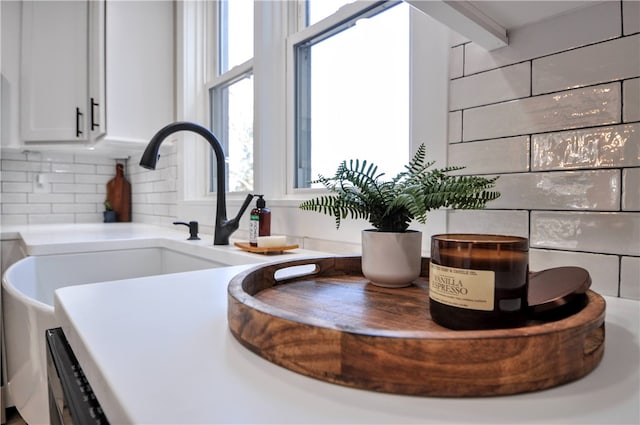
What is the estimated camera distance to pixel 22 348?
4.33ft

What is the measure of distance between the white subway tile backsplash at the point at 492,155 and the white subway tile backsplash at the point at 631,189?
17cm

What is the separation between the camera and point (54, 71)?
90.7 inches

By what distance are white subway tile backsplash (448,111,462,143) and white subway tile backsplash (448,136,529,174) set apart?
0.05ft

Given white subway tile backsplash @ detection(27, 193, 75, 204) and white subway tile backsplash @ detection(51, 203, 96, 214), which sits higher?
white subway tile backsplash @ detection(27, 193, 75, 204)

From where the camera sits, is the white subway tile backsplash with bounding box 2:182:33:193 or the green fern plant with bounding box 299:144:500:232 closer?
the green fern plant with bounding box 299:144:500:232

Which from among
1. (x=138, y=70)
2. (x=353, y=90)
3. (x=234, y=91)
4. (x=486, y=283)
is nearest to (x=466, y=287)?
(x=486, y=283)

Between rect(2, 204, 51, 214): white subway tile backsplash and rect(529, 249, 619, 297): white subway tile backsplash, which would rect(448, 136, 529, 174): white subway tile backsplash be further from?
rect(2, 204, 51, 214): white subway tile backsplash

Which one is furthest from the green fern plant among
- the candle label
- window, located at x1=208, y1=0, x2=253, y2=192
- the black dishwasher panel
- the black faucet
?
window, located at x1=208, y1=0, x2=253, y2=192

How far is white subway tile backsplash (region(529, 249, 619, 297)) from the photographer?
0.71 m

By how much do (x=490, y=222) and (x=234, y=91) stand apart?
1.61 metres

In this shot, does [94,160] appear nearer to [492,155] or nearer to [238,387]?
[492,155]

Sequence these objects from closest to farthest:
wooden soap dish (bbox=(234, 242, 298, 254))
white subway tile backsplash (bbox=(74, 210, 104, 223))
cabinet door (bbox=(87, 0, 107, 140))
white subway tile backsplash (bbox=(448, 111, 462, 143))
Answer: white subway tile backsplash (bbox=(448, 111, 462, 143)) → wooden soap dish (bbox=(234, 242, 298, 254)) → cabinet door (bbox=(87, 0, 107, 140)) → white subway tile backsplash (bbox=(74, 210, 104, 223))

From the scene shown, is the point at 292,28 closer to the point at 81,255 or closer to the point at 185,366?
the point at 81,255

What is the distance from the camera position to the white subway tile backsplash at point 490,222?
0.82 m
